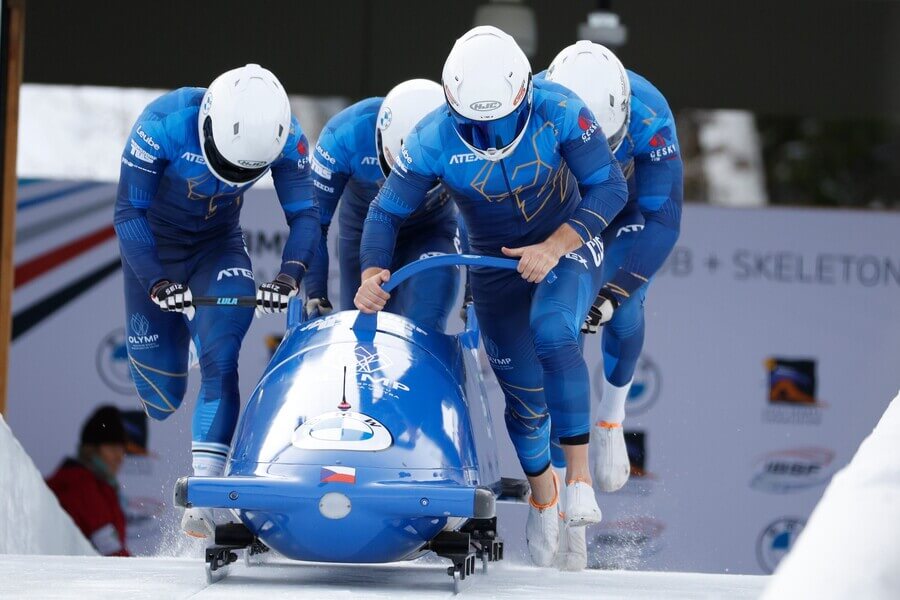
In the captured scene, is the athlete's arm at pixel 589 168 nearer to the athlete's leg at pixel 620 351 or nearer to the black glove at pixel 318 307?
the black glove at pixel 318 307

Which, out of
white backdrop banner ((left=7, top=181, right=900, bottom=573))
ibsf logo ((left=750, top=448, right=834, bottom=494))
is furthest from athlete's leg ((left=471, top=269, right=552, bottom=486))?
ibsf logo ((left=750, top=448, right=834, bottom=494))

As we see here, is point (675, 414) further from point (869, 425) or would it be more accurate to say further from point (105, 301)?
point (105, 301)

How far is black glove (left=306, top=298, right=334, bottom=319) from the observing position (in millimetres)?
4738

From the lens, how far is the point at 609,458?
5453 mm

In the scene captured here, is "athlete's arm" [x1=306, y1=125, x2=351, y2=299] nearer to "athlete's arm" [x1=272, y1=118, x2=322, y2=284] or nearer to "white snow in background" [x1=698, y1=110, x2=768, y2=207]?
"athlete's arm" [x1=272, y1=118, x2=322, y2=284]

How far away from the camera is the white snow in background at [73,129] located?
798 cm

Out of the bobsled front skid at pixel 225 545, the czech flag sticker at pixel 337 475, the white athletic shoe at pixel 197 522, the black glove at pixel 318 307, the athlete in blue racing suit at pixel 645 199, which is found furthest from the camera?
the athlete in blue racing suit at pixel 645 199

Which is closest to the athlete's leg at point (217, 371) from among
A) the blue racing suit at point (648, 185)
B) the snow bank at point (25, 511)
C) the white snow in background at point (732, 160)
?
the snow bank at point (25, 511)

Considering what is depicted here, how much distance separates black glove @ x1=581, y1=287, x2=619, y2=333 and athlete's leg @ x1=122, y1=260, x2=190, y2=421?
1.37 metres

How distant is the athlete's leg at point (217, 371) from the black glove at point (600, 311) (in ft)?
3.63

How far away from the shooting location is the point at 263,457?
3.41 meters

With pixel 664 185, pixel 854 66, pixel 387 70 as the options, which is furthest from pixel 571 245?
pixel 854 66

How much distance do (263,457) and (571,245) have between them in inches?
44.0

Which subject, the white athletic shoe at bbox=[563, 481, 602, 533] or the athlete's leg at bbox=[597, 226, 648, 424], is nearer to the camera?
the white athletic shoe at bbox=[563, 481, 602, 533]
